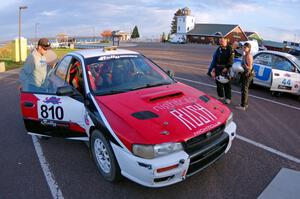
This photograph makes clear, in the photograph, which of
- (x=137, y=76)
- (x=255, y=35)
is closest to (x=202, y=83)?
(x=137, y=76)

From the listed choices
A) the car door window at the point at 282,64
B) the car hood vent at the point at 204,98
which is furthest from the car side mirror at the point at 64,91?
the car door window at the point at 282,64

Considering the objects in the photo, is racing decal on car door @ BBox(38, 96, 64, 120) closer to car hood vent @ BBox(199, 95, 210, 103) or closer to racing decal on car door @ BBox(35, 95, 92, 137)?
racing decal on car door @ BBox(35, 95, 92, 137)

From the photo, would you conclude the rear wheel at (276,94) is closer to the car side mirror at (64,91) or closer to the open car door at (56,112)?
the open car door at (56,112)

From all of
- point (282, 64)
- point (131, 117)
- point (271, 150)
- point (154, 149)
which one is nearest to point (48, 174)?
point (131, 117)

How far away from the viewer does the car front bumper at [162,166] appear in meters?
3.00

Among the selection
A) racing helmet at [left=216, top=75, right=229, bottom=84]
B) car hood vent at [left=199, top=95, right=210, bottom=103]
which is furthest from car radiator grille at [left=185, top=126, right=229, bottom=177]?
racing helmet at [left=216, top=75, right=229, bottom=84]

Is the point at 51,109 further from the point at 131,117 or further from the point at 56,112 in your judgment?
the point at 131,117

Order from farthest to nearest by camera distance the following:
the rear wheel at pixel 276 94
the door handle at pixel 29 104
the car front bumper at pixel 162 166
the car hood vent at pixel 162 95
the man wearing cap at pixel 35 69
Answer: the rear wheel at pixel 276 94, the man wearing cap at pixel 35 69, the door handle at pixel 29 104, the car hood vent at pixel 162 95, the car front bumper at pixel 162 166

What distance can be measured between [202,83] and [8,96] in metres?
6.74

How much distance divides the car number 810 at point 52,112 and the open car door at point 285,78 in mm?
6650

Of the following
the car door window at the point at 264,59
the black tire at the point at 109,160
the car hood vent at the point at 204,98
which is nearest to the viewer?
the black tire at the point at 109,160

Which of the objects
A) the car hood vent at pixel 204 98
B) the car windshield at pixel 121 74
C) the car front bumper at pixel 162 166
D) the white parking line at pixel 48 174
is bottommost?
the white parking line at pixel 48 174

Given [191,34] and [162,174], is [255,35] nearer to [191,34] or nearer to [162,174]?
[191,34]

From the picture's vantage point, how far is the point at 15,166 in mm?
4152
